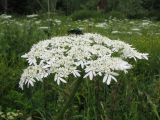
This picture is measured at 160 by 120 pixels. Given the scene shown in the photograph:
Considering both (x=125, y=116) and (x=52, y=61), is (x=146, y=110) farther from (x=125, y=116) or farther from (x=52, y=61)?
(x=52, y=61)

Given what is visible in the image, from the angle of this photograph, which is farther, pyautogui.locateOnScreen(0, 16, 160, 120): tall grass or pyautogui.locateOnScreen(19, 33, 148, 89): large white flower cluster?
pyautogui.locateOnScreen(0, 16, 160, 120): tall grass

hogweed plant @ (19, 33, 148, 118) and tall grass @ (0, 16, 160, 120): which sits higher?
hogweed plant @ (19, 33, 148, 118)

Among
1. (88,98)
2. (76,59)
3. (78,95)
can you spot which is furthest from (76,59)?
(78,95)

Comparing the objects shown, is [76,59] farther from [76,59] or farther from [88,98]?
[88,98]

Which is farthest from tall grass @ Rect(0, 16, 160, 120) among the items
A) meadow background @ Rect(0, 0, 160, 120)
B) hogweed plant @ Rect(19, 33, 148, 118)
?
hogweed plant @ Rect(19, 33, 148, 118)

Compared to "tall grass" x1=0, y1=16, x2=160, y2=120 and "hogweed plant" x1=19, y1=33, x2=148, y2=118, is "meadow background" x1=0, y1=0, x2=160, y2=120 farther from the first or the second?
"hogweed plant" x1=19, y1=33, x2=148, y2=118

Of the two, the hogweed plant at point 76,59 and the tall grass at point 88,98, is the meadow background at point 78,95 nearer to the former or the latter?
the tall grass at point 88,98

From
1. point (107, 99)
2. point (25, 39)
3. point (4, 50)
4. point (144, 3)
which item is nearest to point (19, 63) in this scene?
point (4, 50)

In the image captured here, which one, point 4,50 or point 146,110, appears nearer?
point 146,110

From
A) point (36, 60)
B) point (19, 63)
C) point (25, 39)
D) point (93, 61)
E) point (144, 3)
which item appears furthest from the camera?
point (144, 3)
